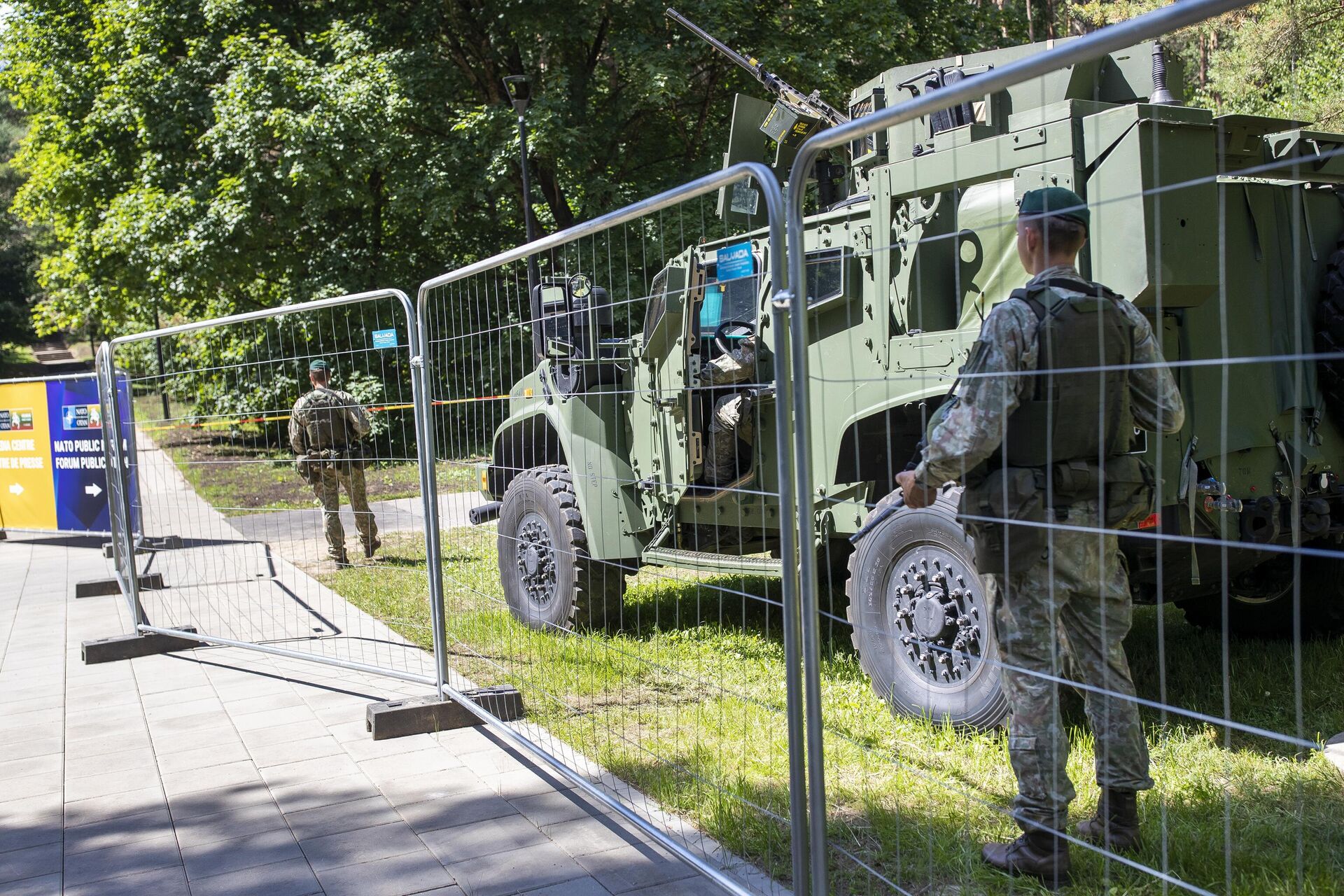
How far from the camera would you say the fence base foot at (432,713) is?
16.8 ft

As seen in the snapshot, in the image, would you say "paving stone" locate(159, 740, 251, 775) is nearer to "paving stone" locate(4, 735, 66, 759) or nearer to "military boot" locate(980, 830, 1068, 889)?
"paving stone" locate(4, 735, 66, 759)

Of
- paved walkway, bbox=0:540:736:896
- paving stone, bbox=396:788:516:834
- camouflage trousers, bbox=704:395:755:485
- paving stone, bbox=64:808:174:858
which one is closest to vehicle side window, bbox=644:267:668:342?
camouflage trousers, bbox=704:395:755:485

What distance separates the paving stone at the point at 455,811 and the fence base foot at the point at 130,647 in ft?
11.0

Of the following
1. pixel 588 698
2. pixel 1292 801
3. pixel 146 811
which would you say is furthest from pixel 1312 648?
pixel 146 811

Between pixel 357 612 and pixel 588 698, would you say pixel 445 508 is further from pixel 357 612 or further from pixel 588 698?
pixel 357 612

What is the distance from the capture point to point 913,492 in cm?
302

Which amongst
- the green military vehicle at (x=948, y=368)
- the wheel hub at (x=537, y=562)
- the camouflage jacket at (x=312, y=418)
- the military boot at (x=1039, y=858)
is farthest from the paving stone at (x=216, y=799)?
the camouflage jacket at (x=312, y=418)

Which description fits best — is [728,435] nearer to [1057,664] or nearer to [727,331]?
[727,331]

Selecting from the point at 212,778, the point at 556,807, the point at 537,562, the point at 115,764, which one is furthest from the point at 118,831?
the point at 537,562

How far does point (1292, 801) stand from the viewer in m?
3.79

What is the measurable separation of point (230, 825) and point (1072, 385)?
3.37 meters

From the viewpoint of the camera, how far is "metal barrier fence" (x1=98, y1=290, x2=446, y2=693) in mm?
6523

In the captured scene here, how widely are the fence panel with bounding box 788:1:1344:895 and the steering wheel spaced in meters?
0.44

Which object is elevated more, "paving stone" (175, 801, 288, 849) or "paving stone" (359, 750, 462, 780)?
"paving stone" (359, 750, 462, 780)
